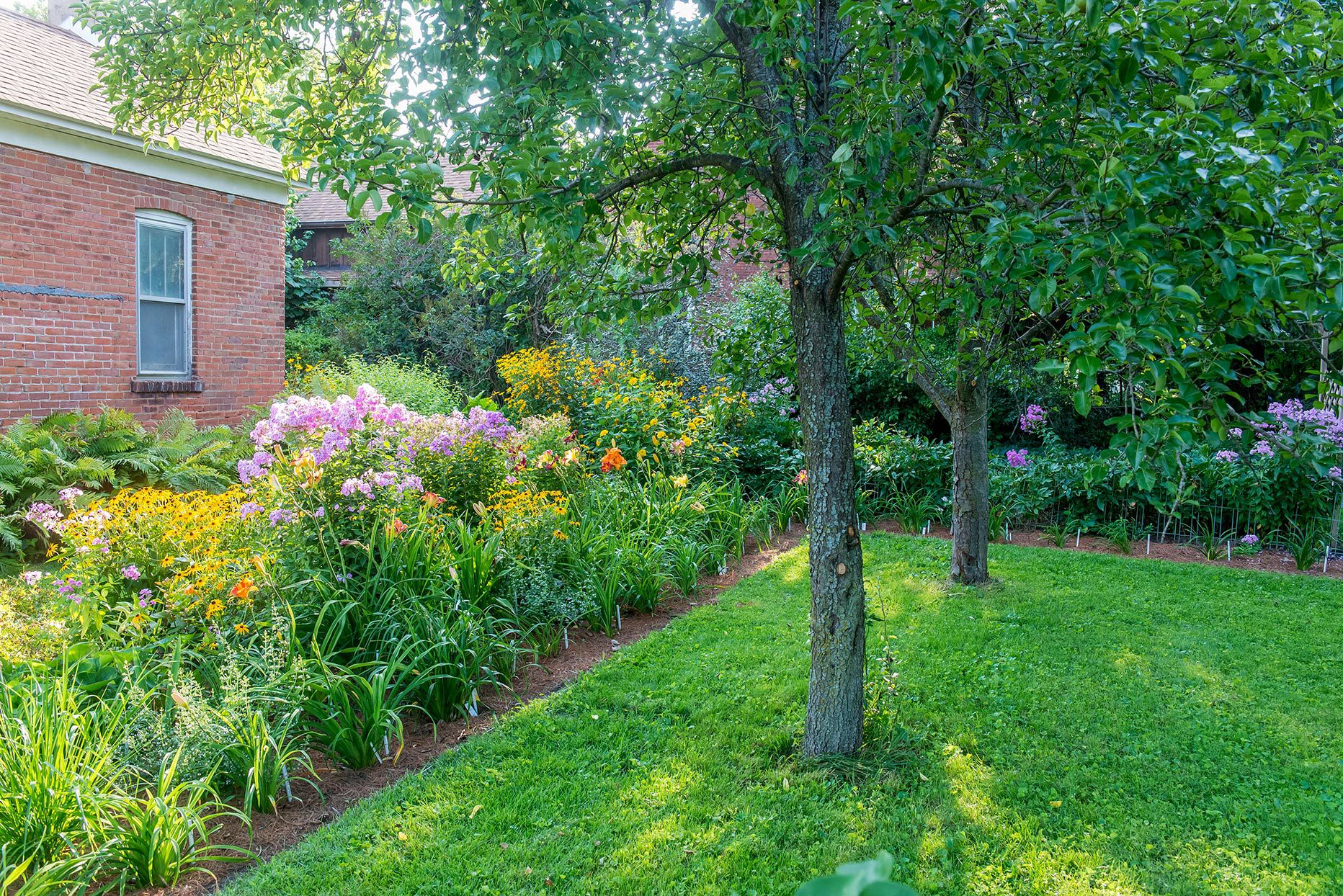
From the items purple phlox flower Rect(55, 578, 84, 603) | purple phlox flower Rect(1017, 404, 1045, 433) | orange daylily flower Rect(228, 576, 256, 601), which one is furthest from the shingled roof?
purple phlox flower Rect(1017, 404, 1045, 433)

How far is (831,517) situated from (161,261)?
9.21m

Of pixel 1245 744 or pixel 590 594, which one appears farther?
pixel 590 594

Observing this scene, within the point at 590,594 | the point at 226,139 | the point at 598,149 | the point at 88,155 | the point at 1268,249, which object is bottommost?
the point at 590,594

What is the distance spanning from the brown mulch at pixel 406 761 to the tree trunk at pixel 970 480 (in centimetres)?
214

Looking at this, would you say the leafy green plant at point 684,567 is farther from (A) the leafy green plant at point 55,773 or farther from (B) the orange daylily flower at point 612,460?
(A) the leafy green plant at point 55,773

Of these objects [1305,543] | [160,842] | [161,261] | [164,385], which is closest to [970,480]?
[1305,543]

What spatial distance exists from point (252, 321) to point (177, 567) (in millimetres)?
7114

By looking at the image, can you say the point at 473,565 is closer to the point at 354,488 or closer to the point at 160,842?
the point at 354,488

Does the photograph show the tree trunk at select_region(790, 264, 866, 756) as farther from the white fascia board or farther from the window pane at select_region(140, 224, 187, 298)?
the window pane at select_region(140, 224, 187, 298)

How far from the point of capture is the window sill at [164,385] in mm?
9243

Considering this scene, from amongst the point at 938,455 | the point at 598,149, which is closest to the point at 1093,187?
the point at 598,149

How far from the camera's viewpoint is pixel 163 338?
31.9ft

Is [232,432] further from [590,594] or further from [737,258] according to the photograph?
[737,258]

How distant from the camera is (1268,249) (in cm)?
185
